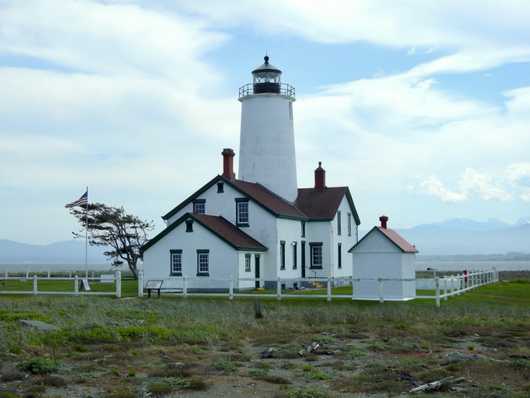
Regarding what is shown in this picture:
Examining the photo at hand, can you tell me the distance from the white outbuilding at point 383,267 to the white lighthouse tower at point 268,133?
13.3 meters

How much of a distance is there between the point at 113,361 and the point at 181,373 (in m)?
1.94

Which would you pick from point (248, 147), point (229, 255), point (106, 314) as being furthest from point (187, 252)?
point (106, 314)

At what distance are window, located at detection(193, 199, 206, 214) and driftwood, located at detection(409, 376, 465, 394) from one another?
26726 millimetres

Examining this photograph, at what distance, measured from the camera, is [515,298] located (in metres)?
29.4

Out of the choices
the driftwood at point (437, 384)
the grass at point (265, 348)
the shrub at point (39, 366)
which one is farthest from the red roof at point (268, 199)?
the driftwood at point (437, 384)

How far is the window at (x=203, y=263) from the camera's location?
112 feet

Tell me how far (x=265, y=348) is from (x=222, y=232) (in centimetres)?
1821

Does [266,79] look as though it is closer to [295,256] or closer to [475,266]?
[295,256]

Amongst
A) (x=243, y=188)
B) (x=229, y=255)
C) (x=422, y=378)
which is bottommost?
(x=422, y=378)

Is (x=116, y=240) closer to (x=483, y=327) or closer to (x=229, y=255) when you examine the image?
(x=229, y=255)

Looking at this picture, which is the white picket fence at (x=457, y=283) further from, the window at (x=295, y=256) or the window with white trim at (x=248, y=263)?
the window with white trim at (x=248, y=263)

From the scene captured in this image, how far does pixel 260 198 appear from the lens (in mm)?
37406

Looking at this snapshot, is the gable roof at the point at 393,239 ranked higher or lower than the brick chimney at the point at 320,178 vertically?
lower

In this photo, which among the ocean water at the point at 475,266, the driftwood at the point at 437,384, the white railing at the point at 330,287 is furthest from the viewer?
the ocean water at the point at 475,266
